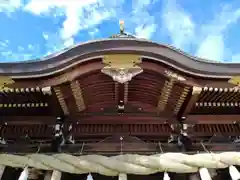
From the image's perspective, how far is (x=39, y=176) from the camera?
4.27 m

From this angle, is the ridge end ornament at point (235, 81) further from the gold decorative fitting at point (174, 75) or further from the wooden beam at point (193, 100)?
the gold decorative fitting at point (174, 75)

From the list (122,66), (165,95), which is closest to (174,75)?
(165,95)

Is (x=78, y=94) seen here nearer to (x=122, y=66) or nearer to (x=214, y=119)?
(x=122, y=66)

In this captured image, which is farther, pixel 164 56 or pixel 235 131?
pixel 235 131

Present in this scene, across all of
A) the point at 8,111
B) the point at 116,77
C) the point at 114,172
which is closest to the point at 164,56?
the point at 116,77

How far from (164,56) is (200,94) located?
82 centimetres

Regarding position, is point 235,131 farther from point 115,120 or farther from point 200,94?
point 115,120

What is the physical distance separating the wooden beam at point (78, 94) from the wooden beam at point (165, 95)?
1.25m

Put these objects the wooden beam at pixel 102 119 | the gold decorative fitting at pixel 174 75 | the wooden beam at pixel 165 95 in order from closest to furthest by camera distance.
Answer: the gold decorative fitting at pixel 174 75
the wooden beam at pixel 165 95
the wooden beam at pixel 102 119

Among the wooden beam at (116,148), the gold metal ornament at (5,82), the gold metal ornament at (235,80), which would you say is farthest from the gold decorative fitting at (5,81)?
the gold metal ornament at (235,80)

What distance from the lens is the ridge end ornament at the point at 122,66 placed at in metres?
4.09

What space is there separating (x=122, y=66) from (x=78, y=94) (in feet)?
2.76

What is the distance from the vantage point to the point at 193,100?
14.0 ft

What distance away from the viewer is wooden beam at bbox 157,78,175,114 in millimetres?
4247
